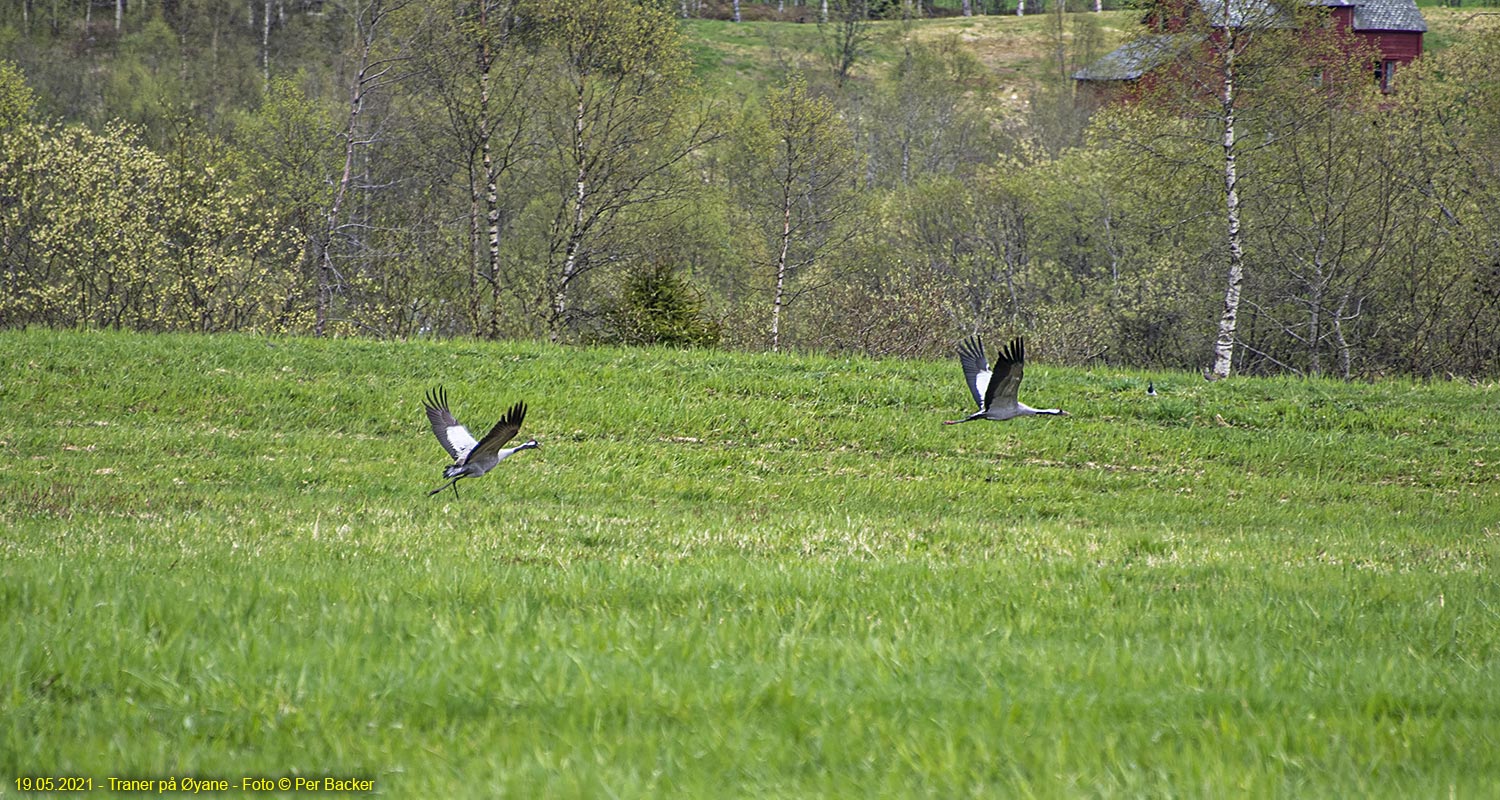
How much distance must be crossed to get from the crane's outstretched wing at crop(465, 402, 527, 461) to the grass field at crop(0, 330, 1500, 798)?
26.7 inches

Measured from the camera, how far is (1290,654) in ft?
18.2

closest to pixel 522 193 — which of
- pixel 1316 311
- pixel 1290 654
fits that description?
pixel 1316 311

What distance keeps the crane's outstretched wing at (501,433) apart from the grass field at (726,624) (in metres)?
0.68

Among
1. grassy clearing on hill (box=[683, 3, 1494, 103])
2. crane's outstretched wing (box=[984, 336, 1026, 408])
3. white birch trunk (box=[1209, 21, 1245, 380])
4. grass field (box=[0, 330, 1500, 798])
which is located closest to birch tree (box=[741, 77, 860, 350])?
white birch trunk (box=[1209, 21, 1245, 380])

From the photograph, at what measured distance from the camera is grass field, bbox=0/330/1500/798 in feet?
13.1

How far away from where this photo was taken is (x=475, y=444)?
11258 millimetres

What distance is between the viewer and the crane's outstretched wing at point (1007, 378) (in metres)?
12.4

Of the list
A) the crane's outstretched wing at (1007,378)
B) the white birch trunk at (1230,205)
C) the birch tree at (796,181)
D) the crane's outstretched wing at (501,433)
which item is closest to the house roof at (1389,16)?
the birch tree at (796,181)

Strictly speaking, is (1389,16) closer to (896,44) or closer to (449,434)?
(896,44)

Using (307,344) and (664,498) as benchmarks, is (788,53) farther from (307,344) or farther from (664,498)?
(664,498)

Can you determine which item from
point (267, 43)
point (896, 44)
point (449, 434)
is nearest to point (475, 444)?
point (449, 434)

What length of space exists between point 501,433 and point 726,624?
4599mm

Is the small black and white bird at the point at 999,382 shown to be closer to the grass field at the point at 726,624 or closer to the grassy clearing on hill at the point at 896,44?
the grass field at the point at 726,624

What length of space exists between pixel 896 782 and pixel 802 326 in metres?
33.9
